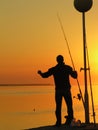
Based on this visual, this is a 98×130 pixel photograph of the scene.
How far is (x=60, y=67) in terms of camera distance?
50.0 ft

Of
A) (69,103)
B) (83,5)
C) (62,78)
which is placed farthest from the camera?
(83,5)

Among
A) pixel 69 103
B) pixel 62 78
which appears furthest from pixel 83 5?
pixel 69 103

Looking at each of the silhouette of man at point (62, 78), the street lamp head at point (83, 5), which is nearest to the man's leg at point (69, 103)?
the silhouette of man at point (62, 78)

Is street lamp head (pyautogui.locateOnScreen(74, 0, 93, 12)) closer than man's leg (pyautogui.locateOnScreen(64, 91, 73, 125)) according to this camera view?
No

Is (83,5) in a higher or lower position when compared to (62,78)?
higher

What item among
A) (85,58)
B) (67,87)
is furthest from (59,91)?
(85,58)

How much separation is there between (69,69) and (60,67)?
0.27 m

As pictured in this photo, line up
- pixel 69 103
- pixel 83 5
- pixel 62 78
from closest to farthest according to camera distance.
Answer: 1. pixel 69 103
2. pixel 62 78
3. pixel 83 5

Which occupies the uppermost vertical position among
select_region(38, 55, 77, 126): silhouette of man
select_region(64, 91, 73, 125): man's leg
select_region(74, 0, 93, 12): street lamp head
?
select_region(74, 0, 93, 12): street lamp head

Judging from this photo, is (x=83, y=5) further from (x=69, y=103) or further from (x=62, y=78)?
(x=69, y=103)

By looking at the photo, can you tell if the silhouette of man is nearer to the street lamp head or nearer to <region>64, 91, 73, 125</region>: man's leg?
<region>64, 91, 73, 125</region>: man's leg

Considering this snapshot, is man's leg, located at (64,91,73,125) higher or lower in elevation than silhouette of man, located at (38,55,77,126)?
lower

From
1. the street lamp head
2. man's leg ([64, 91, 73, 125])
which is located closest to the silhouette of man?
man's leg ([64, 91, 73, 125])

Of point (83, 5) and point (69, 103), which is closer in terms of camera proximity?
point (69, 103)
